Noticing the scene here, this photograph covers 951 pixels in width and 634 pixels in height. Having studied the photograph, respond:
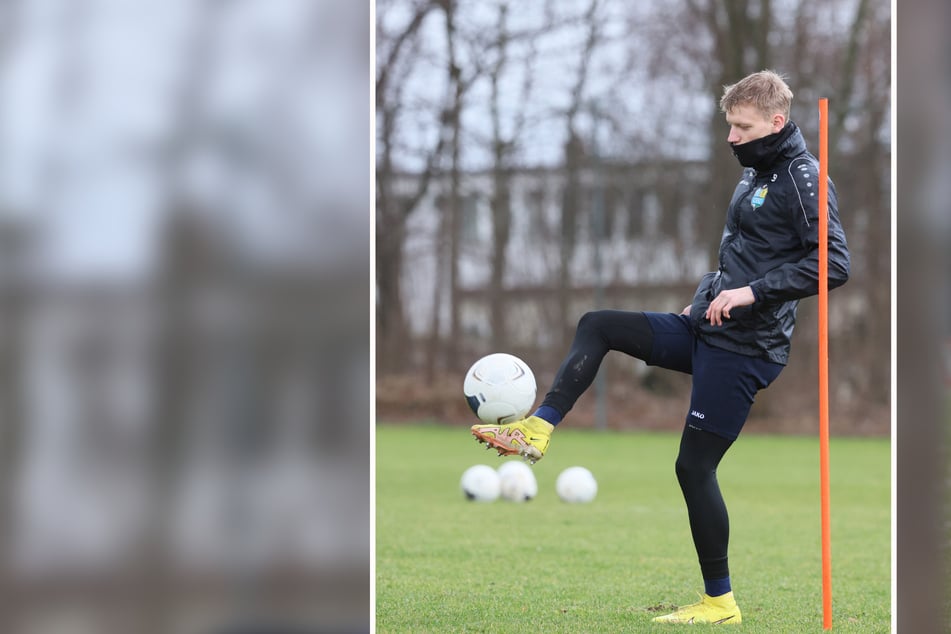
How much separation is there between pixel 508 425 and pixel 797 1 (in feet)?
47.7

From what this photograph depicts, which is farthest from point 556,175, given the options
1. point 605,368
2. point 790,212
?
point 790,212

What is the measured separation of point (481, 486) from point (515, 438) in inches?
175

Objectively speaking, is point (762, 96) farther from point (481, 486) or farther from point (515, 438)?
point (481, 486)

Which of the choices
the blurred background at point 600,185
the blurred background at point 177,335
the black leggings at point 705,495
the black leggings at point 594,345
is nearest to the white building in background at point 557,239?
the blurred background at point 600,185

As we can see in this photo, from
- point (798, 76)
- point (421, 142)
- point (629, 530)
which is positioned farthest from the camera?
point (421, 142)

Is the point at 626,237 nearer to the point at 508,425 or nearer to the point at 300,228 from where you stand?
the point at 508,425

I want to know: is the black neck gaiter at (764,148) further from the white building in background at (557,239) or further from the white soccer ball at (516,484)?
the white building in background at (557,239)

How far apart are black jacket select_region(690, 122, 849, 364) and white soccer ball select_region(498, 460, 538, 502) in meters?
4.19

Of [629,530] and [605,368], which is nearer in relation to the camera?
[629,530]

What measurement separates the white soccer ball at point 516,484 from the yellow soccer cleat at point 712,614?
399 cm

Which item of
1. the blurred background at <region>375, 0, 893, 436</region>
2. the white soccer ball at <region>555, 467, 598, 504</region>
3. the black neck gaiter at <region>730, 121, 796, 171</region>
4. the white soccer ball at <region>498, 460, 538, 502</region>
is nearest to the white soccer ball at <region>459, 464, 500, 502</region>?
the white soccer ball at <region>498, 460, 538, 502</region>

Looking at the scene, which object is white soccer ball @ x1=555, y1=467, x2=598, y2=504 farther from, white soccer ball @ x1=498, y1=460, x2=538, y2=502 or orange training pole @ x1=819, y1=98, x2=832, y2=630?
orange training pole @ x1=819, y1=98, x2=832, y2=630

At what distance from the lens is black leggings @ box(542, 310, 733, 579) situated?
12.6 feet

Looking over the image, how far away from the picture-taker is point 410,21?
1708cm
